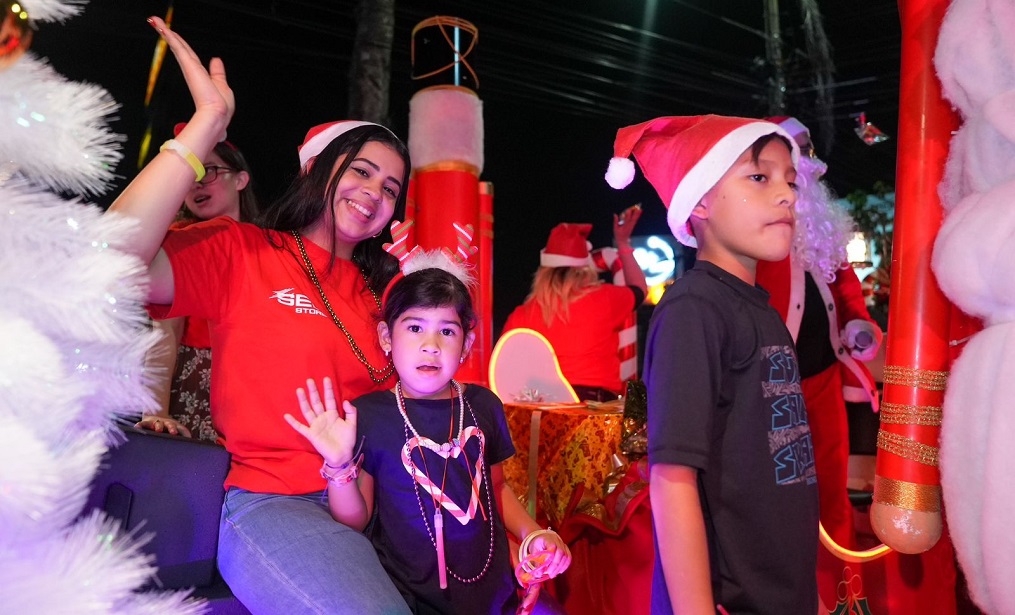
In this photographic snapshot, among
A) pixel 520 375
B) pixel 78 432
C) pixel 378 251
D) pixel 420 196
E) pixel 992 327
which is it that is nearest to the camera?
pixel 78 432

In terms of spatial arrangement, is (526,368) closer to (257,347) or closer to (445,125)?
(445,125)

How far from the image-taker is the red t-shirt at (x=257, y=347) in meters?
1.78

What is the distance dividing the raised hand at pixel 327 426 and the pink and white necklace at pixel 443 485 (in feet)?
0.53

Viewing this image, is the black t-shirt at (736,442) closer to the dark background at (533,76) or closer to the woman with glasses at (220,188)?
the woman with glasses at (220,188)

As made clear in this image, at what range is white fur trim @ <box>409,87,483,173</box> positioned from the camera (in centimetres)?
406

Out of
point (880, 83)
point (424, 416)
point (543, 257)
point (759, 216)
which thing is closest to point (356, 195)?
point (424, 416)

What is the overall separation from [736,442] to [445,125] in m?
3.08

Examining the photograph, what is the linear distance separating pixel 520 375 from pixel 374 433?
3135 mm

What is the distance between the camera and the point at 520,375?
492 cm

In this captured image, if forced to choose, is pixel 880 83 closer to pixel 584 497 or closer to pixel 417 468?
pixel 584 497

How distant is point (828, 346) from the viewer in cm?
298

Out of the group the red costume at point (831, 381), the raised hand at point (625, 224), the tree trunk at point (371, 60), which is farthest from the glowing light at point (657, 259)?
the red costume at point (831, 381)

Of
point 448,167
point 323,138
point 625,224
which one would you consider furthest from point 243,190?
point 625,224

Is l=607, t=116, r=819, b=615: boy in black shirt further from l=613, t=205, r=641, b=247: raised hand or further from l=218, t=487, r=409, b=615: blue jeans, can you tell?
l=613, t=205, r=641, b=247: raised hand
